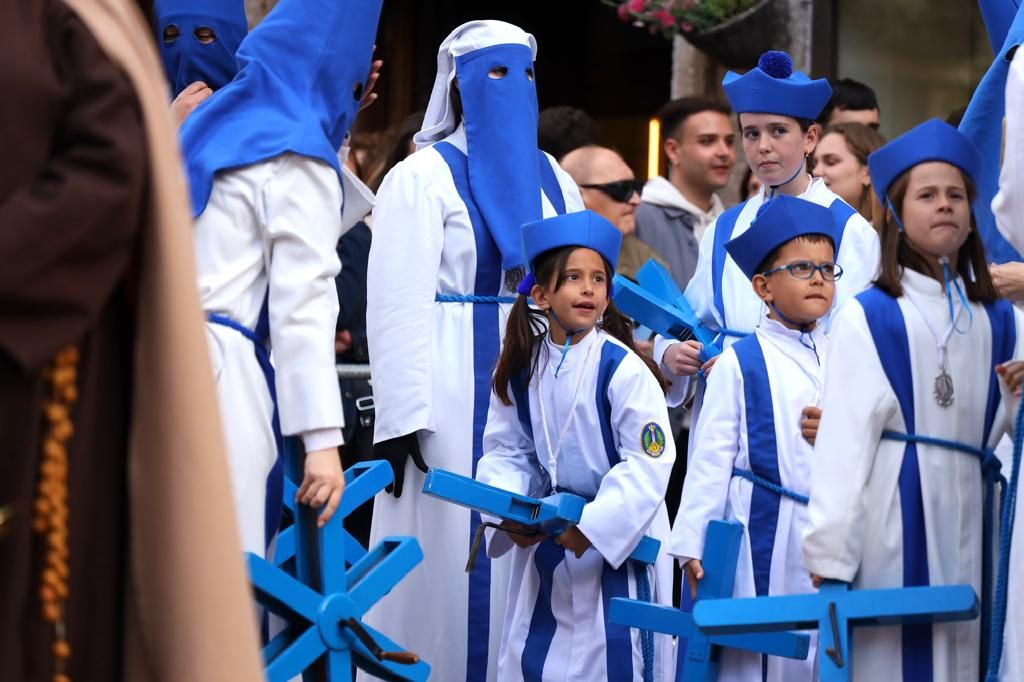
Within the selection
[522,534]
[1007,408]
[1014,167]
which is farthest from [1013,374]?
[522,534]

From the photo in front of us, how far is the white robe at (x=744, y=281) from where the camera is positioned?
521cm

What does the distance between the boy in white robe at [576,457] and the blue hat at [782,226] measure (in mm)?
455

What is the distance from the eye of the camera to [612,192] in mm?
6953

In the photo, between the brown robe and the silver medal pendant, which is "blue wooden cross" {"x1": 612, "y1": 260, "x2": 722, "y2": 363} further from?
the brown robe

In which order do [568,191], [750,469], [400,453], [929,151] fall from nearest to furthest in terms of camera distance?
[929,151] < [750,469] < [400,453] < [568,191]

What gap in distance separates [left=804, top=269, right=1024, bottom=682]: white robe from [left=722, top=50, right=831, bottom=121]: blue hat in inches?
63.2

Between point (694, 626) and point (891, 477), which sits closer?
point (891, 477)

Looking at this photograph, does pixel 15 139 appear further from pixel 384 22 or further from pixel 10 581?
pixel 384 22

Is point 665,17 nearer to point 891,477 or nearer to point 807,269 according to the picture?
point 807,269

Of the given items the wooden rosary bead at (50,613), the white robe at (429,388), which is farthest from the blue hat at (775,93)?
the wooden rosary bead at (50,613)

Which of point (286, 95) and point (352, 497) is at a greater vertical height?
point (286, 95)

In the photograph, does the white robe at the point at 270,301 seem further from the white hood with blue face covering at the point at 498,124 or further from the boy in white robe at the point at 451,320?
the white hood with blue face covering at the point at 498,124

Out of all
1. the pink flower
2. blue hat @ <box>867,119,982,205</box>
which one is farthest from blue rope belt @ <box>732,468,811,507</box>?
the pink flower

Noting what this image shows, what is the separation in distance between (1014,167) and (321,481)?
5.47 feet
